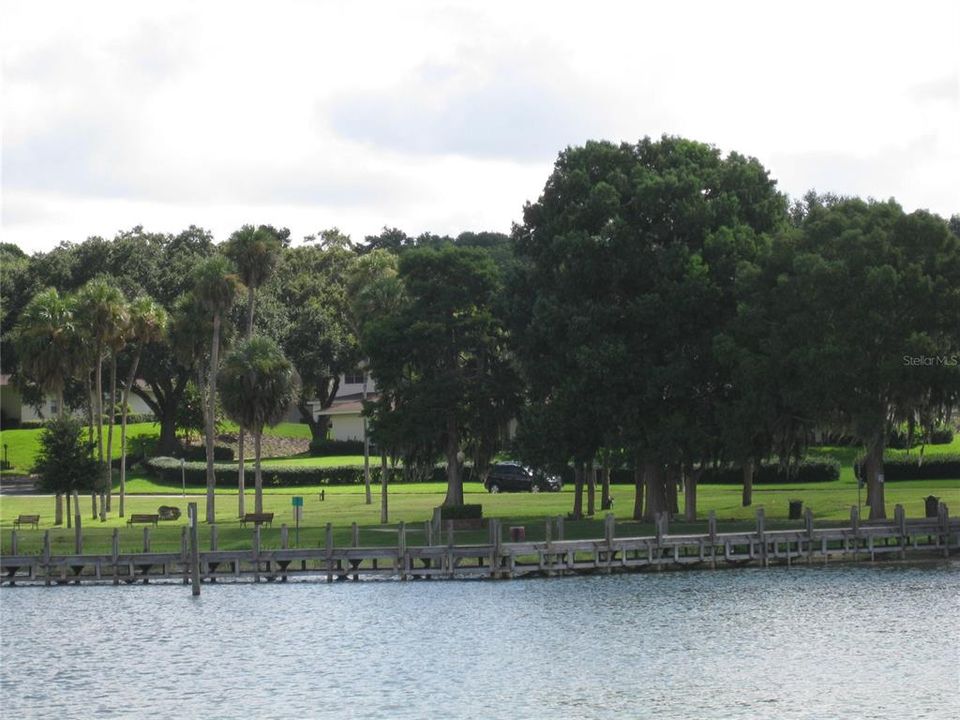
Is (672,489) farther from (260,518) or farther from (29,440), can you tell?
(29,440)

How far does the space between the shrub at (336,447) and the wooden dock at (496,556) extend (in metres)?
59.1

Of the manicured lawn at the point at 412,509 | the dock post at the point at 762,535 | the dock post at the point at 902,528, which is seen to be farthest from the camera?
the manicured lawn at the point at 412,509

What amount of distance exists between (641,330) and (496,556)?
1643 cm

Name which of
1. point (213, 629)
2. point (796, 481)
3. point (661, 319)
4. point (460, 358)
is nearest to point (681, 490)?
point (796, 481)

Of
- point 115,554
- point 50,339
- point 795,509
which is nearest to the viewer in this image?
point 115,554

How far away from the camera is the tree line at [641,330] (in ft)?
227

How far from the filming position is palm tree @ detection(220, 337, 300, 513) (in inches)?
3435

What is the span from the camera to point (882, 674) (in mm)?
44250

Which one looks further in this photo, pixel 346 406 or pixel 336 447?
pixel 346 406

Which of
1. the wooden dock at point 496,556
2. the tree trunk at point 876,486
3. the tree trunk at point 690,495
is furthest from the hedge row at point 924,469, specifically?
the wooden dock at point 496,556

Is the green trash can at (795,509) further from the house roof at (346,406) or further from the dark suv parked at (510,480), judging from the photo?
the house roof at (346,406)

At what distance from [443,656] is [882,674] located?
12873 mm

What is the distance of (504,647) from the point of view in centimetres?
5066

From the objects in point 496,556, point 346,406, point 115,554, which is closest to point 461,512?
point 496,556
